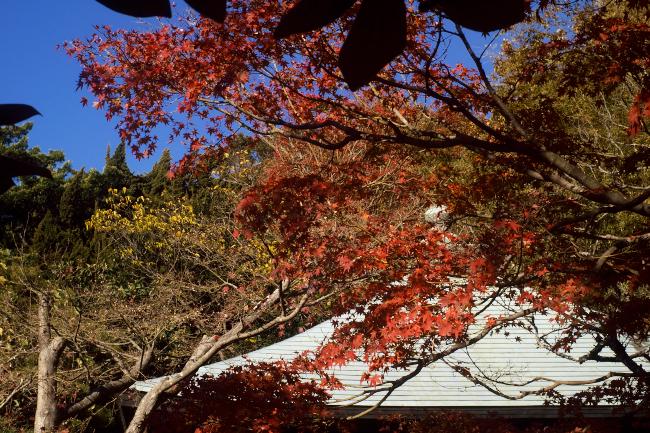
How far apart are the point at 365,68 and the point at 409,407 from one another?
623cm

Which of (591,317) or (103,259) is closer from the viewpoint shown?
(591,317)

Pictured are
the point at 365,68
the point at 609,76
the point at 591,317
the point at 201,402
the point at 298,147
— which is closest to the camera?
the point at 365,68

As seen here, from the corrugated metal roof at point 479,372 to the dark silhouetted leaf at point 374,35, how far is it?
5.49 meters

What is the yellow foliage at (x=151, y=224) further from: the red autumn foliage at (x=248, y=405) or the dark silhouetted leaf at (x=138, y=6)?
the dark silhouetted leaf at (x=138, y=6)

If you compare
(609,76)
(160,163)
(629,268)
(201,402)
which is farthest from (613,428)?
(160,163)

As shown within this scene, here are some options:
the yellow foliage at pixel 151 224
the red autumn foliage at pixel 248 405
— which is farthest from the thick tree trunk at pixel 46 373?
the yellow foliage at pixel 151 224

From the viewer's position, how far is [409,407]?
6.23m

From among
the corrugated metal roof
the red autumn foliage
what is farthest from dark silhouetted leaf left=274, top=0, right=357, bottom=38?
the corrugated metal roof

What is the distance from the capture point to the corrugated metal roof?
6270mm

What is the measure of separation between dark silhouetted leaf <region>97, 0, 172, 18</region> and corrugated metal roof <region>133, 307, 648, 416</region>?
18.1 ft

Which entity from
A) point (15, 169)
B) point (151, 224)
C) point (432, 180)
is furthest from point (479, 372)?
point (15, 169)

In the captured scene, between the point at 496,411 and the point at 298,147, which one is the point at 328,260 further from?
the point at 298,147

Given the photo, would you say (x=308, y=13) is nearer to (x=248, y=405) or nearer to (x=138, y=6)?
(x=138, y=6)

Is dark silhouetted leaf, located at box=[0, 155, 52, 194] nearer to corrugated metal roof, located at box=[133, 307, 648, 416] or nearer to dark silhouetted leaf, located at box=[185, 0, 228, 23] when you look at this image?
dark silhouetted leaf, located at box=[185, 0, 228, 23]
